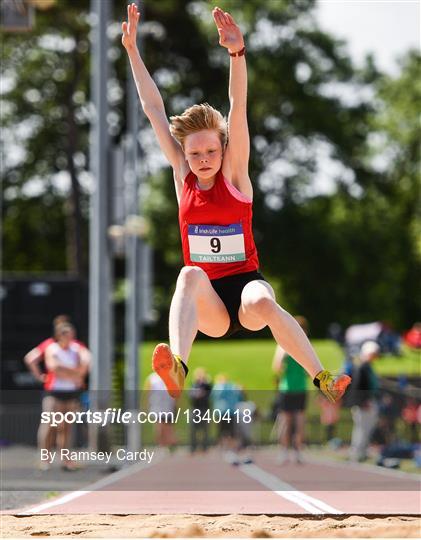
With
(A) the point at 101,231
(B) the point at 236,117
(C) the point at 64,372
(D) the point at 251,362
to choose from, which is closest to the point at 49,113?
(D) the point at 251,362

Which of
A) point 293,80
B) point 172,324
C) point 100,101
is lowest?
point 172,324

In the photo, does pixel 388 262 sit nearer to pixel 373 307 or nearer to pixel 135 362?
pixel 373 307

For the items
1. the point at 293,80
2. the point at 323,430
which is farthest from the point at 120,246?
the point at 293,80

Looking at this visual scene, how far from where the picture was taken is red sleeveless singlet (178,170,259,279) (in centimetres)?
811

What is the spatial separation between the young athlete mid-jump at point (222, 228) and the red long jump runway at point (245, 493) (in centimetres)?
168

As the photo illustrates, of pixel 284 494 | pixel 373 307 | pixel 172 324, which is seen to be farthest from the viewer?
pixel 373 307

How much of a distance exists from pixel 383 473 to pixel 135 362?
12612mm

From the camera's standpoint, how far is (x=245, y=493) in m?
11.4

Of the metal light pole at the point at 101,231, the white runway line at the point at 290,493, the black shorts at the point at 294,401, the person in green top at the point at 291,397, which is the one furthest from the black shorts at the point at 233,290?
the metal light pole at the point at 101,231

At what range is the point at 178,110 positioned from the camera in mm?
34719

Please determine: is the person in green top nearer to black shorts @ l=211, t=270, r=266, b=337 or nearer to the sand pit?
the sand pit

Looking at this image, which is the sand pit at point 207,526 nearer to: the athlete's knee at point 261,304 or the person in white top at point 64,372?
the athlete's knee at point 261,304

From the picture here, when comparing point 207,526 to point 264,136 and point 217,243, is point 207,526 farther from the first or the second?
point 264,136

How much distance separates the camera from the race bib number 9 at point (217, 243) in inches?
319
